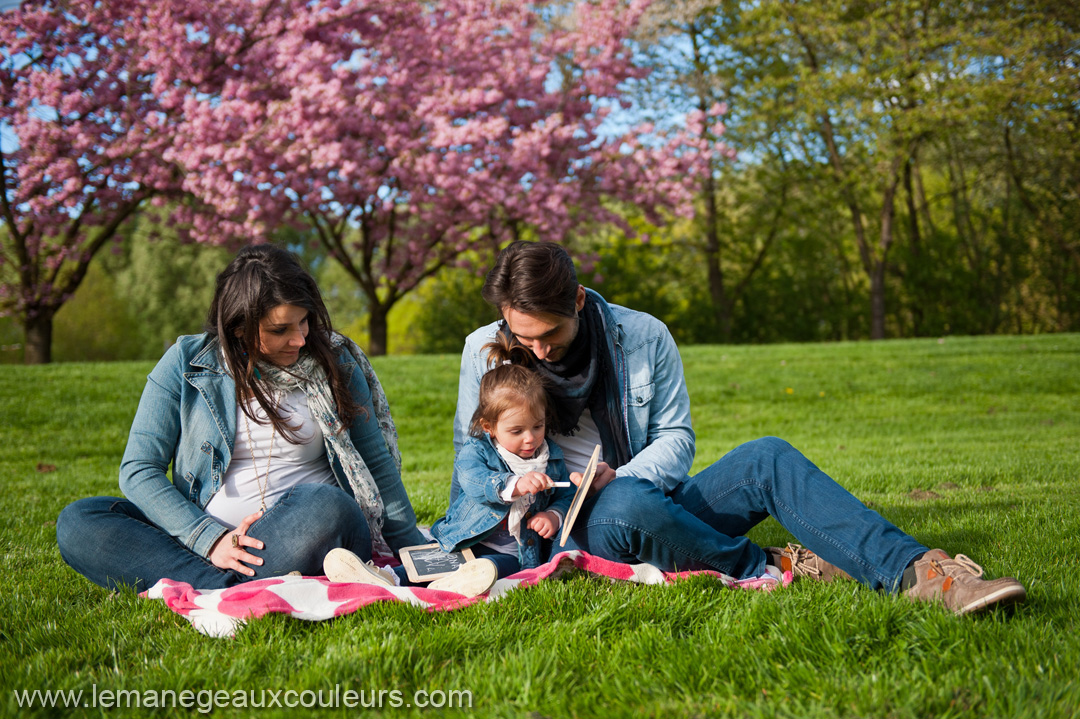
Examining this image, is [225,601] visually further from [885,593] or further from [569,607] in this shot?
[885,593]

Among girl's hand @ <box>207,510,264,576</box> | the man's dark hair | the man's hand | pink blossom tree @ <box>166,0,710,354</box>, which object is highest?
pink blossom tree @ <box>166,0,710,354</box>

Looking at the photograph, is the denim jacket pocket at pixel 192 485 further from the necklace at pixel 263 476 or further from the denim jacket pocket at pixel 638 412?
the denim jacket pocket at pixel 638 412

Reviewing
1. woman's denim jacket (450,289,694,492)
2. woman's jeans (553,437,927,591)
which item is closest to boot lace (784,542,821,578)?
woman's jeans (553,437,927,591)

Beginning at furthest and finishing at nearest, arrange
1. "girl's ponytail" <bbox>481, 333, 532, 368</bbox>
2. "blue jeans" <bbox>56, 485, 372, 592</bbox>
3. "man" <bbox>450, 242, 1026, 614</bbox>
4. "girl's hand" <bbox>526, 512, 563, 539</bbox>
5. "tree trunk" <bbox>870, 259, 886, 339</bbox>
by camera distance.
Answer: "tree trunk" <bbox>870, 259, 886, 339</bbox>
"girl's ponytail" <bbox>481, 333, 532, 368</bbox>
"girl's hand" <bbox>526, 512, 563, 539</bbox>
"blue jeans" <bbox>56, 485, 372, 592</bbox>
"man" <bbox>450, 242, 1026, 614</bbox>

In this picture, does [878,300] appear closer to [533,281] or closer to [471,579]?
[533,281]

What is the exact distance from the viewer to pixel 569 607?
2574 millimetres

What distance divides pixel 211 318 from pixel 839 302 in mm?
23727

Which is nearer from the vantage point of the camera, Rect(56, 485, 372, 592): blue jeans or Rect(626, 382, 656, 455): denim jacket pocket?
Rect(56, 485, 372, 592): blue jeans

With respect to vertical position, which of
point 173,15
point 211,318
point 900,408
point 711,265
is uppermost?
point 173,15

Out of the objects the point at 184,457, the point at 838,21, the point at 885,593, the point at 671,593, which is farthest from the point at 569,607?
the point at 838,21

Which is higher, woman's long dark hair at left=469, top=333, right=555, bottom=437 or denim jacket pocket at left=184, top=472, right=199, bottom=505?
woman's long dark hair at left=469, top=333, right=555, bottom=437

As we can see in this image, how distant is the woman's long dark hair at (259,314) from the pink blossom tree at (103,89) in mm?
10177

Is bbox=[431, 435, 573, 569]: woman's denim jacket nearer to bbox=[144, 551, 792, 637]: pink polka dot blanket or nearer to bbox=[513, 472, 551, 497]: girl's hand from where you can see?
bbox=[513, 472, 551, 497]: girl's hand

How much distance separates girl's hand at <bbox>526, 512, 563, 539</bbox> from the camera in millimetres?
2953
